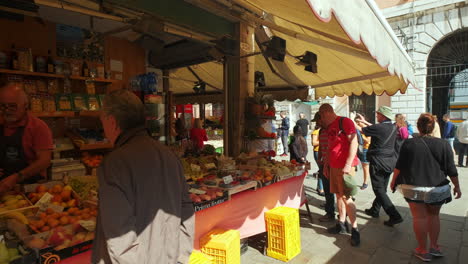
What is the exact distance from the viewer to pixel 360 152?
684cm

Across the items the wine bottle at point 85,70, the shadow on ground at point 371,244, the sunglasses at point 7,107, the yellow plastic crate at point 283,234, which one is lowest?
the shadow on ground at point 371,244

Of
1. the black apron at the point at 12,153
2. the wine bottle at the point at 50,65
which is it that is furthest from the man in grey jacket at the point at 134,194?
the wine bottle at the point at 50,65

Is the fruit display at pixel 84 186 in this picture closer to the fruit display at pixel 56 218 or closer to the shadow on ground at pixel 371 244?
the fruit display at pixel 56 218

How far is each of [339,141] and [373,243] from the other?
150 cm

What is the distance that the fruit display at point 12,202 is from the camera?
223 cm

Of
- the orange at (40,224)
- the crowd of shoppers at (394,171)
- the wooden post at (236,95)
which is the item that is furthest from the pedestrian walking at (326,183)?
the orange at (40,224)

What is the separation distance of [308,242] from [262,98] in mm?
2458

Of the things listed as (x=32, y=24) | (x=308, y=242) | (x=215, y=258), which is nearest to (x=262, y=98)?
(x=308, y=242)

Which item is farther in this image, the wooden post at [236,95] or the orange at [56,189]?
the wooden post at [236,95]

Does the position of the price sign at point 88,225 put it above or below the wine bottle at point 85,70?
below

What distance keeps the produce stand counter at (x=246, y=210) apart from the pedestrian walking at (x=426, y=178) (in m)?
1.52

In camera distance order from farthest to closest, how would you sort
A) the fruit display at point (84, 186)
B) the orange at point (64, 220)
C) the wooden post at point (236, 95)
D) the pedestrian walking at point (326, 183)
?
1. the wooden post at point (236, 95)
2. the pedestrian walking at point (326, 183)
3. the fruit display at point (84, 186)
4. the orange at point (64, 220)

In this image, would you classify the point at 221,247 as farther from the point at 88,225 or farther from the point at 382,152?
the point at 382,152

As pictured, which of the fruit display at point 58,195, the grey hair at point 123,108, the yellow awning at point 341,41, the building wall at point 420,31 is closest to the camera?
the grey hair at point 123,108
